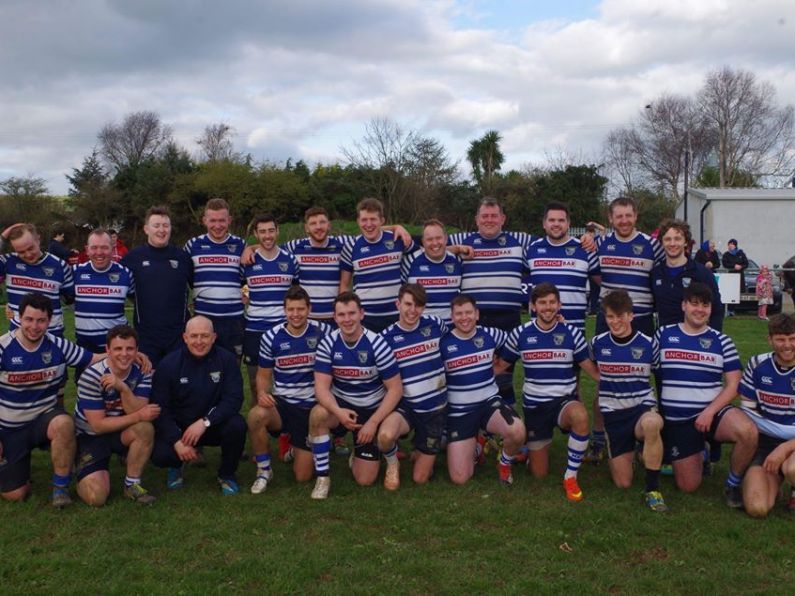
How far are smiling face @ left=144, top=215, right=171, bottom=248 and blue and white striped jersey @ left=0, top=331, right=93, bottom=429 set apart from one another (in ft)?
3.75

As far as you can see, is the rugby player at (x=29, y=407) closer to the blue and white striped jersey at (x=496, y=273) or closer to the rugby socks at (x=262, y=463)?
the rugby socks at (x=262, y=463)

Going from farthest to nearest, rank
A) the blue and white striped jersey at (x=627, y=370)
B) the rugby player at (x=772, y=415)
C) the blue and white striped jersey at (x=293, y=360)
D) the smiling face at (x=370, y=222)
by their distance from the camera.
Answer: the smiling face at (x=370, y=222), the blue and white striped jersey at (x=293, y=360), the blue and white striped jersey at (x=627, y=370), the rugby player at (x=772, y=415)

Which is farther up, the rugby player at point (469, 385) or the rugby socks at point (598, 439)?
the rugby player at point (469, 385)

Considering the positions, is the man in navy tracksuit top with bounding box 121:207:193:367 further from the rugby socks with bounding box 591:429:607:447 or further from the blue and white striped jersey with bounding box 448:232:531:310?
the rugby socks with bounding box 591:429:607:447

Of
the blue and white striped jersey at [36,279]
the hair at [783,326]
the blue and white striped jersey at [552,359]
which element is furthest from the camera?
the blue and white striped jersey at [36,279]

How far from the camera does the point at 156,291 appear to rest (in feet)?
18.8

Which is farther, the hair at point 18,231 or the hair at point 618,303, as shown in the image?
the hair at point 18,231

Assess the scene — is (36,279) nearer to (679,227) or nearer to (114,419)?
(114,419)

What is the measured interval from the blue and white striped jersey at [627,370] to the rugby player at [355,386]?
4.95ft

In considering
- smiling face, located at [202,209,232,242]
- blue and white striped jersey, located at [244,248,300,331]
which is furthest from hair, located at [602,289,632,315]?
smiling face, located at [202,209,232,242]

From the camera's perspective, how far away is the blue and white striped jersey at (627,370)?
5059mm

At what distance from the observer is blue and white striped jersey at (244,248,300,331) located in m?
6.00

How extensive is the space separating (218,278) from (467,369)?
7.32ft

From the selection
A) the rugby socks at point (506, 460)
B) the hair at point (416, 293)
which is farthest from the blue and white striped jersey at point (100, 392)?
the rugby socks at point (506, 460)
